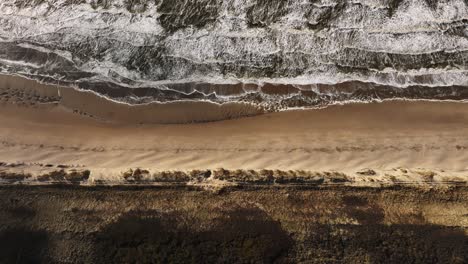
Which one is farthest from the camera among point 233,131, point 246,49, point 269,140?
point 246,49

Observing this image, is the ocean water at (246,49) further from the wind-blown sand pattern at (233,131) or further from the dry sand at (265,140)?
the dry sand at (265,140)

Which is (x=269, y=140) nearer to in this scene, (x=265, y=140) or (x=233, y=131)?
(x=265, y=140)

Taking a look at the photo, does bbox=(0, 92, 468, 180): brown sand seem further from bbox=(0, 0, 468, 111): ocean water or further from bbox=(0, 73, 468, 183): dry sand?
bbox=(0, 0, 468, 111): ocean water

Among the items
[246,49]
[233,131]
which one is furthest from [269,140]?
[246,49]

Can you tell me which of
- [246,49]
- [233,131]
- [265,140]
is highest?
[246,49]

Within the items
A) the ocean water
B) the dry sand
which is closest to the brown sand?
the dry sand

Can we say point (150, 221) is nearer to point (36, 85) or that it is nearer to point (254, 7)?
point (36, 85)
